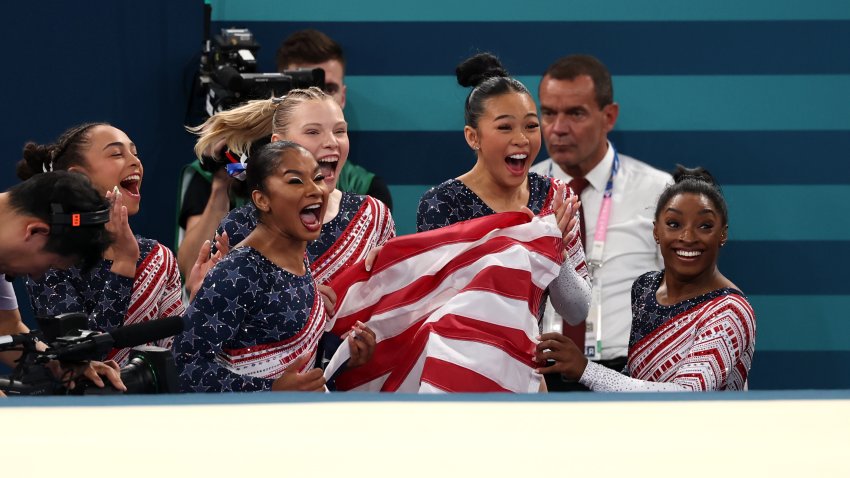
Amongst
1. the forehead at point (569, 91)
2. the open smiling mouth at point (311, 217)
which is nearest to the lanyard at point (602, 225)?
the forehead at point (569, 91)

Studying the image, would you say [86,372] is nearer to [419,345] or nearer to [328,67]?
[419,345]

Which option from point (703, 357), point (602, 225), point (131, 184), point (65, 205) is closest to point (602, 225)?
point (602, 225)

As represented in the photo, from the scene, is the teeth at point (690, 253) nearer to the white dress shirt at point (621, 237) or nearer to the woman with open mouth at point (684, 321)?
the woman with open mouth at point (684, 321)

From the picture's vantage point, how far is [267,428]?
4.58 feet

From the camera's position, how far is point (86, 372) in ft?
6.85

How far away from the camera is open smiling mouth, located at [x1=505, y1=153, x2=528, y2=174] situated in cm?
308

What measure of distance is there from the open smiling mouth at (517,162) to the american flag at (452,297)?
0.17 metres

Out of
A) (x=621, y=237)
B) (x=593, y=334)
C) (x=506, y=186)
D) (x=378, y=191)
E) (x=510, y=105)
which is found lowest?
(x=593, y=334)

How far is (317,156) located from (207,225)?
88 centimetres

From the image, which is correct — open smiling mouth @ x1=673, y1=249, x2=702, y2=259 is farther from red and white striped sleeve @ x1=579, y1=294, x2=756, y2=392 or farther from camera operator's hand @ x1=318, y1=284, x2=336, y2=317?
camera operator's hand @ x1=318, y1=284, x2=336, y2=317

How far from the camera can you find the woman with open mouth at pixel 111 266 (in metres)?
2.87

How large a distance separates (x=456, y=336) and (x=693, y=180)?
939 mm

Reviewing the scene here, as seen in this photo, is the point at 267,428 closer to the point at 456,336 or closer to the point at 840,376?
the point at 456,336

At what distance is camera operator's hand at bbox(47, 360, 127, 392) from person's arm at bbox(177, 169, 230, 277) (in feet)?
5.70
